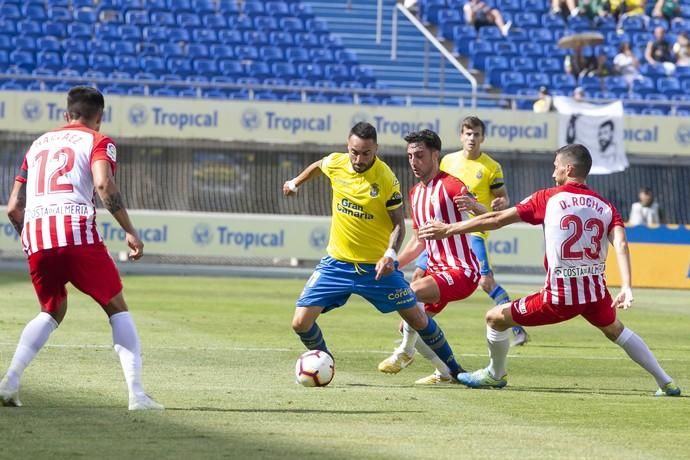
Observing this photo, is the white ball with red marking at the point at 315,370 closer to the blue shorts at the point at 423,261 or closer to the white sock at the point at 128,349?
the white sock at the point at 128,349

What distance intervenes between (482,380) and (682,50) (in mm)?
26993

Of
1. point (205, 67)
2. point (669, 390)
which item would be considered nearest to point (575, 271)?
point (669, 390)

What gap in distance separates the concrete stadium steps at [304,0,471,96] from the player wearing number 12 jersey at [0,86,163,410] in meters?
24.3

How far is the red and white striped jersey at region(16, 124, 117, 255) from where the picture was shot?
8820mm

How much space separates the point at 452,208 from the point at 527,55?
24139 millimetres

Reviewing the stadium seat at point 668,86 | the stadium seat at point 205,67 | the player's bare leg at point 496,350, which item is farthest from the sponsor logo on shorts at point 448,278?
the stadium seat at point 668,86

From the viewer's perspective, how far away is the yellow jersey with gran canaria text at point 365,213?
1077 centimetres

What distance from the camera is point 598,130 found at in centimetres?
2980

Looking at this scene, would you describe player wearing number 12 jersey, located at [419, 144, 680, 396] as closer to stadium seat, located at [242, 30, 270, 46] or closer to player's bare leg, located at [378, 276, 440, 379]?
player's bare leg, located at [378, 276, 440, 379]

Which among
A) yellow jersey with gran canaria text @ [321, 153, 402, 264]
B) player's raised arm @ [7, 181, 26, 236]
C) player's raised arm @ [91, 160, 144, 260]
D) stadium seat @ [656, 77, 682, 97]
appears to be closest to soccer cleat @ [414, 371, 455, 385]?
yellow jersey with gran canaria text @ [321, 153, 402, 264]

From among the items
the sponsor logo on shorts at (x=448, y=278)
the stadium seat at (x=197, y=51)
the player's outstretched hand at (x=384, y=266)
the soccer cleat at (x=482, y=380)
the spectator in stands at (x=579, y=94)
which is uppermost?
the stadium seat at (x=197, y=51)

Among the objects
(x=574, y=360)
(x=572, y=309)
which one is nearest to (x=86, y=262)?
(x=572, y=309)

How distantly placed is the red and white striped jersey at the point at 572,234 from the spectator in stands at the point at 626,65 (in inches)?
995

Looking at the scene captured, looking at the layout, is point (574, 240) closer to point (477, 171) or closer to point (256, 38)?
point (477, 171)
